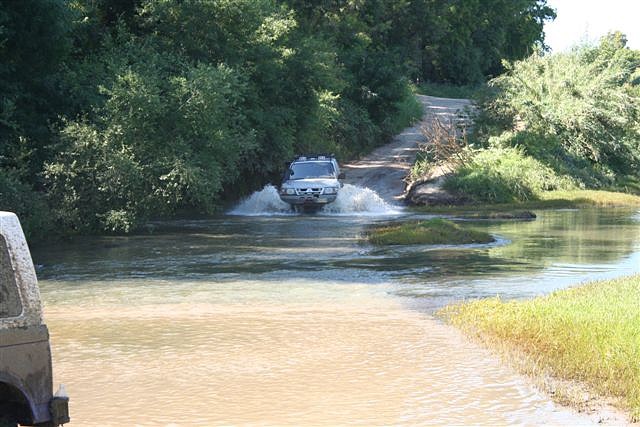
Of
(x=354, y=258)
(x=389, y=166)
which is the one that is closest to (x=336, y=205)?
(x=389, y=166)

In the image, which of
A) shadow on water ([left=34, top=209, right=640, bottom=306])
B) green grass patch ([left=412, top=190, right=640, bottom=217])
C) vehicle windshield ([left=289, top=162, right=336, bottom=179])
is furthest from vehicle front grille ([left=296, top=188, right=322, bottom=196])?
green grass patch ([left=412, top=190, right=640, bottom=217])

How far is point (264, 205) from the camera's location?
34.3m

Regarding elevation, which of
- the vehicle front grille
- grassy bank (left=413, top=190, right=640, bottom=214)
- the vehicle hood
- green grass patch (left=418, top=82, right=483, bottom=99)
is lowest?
grassy bank (left=413, top=190, right=640, bottom=214)

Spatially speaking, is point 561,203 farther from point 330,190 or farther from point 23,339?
point 23,339

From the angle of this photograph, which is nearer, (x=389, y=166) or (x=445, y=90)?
(x=389, y=166)

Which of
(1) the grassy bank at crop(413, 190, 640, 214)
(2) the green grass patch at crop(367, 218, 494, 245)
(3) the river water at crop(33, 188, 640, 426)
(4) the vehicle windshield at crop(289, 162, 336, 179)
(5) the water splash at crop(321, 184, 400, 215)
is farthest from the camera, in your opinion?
(1) the grassy bank at crop(413, 190, 640, 214)

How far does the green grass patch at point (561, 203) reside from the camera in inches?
1385

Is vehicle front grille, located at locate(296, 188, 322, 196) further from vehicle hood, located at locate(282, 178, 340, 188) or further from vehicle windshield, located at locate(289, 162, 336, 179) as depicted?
vehicle windshield, located at locate(289, 162, 336, 179)

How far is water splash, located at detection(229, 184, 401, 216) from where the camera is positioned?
3362cm

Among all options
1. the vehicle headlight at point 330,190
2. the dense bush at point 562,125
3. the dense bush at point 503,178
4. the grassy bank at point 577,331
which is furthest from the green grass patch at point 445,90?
the grassy bank at point 577,331

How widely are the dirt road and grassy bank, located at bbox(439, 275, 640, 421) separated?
2462 centimetres

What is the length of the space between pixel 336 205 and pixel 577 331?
22347 millimetres

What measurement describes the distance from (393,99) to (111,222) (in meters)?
27.6

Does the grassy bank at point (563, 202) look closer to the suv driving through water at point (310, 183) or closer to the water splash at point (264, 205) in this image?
the suv driving through water at point (310, 183)
